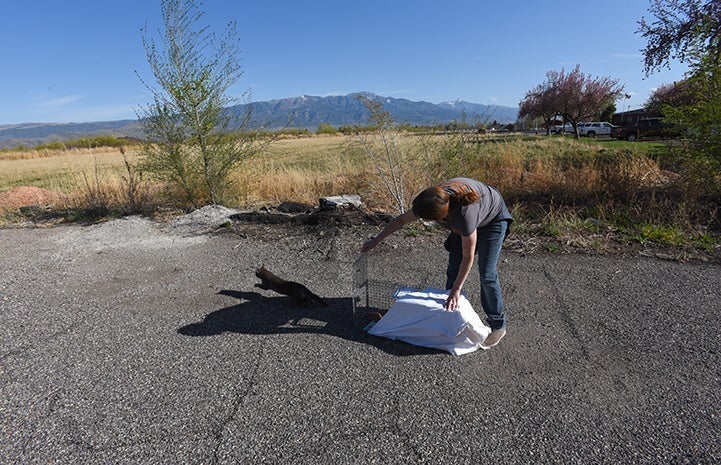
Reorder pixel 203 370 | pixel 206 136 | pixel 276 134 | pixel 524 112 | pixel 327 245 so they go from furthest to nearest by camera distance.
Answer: pixel 524 112, pixel 276 134, pixel 206 136, pixel 327 245, pixel 203 370

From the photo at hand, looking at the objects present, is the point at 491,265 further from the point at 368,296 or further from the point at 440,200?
the point at 368,296

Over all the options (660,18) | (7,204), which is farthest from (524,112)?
(7,204)

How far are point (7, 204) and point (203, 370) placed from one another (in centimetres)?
914

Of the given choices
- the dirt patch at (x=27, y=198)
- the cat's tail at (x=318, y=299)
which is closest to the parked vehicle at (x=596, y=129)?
the dirt patch at (x=27, y=198)

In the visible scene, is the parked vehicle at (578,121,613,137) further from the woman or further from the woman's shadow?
the woman's shadow

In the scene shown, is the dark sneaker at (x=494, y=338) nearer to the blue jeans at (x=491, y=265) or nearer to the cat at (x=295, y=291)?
the blue jeans at (x=491, y=265)

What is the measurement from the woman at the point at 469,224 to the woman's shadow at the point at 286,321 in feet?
1.91

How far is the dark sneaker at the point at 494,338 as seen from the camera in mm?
3100

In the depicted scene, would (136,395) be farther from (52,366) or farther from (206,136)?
(206,136)

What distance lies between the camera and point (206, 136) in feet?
25.2

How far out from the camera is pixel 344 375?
278cm

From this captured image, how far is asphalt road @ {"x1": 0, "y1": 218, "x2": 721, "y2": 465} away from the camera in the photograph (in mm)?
2164

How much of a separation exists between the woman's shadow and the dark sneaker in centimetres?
41

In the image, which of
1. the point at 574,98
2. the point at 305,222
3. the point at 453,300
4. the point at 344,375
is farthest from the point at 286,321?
the point at 574,98
